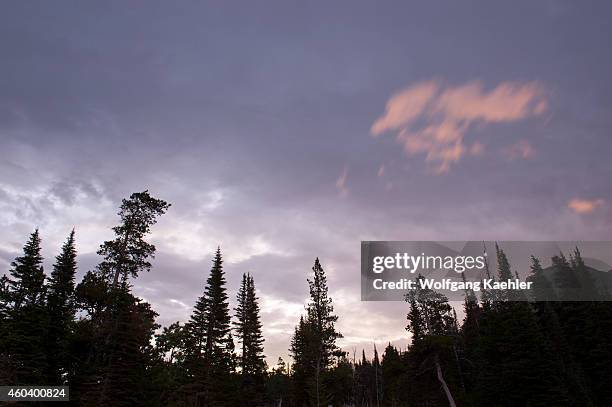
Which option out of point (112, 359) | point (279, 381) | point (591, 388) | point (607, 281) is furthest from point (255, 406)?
point (279, 381)

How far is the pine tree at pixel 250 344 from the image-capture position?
54.8 metres

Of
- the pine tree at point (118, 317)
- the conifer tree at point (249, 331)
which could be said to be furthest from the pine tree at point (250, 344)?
the pine tree at point (118, 317)

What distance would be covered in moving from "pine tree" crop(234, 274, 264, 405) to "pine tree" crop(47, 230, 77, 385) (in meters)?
23.3

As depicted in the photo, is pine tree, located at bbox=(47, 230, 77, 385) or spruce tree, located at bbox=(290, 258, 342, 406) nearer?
pine tree, located at bbox=(47, 230, 77, 385)

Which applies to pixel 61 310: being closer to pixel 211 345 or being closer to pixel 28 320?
pixel 28 320

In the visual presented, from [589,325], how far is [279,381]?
84258 mm

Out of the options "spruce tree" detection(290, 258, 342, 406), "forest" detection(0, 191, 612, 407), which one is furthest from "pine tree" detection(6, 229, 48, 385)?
"spruce tree" detection(290, 258, 342, 406)

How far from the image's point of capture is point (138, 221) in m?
35.2

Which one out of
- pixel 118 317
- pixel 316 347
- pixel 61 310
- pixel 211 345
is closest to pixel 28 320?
pixel 61 310

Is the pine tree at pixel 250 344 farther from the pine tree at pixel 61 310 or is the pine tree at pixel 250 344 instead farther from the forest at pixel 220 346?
the pine tree at pixel 61 310

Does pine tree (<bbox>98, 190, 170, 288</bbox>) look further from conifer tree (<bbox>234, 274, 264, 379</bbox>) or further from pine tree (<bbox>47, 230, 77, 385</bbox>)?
conifer tree (<bbox>234, 274, 264, 379</bbox>)

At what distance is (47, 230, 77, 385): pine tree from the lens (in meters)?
37.5

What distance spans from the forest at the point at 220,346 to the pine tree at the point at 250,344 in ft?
0.75

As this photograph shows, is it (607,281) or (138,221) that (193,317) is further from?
(607,281)
